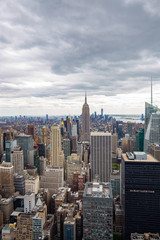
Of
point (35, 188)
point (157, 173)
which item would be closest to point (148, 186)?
point (157, 173)

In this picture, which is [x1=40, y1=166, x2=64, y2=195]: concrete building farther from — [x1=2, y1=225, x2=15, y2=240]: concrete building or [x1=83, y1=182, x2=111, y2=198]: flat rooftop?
[x1=83, y1=182, x2=111, y2=198]: flat rooftop

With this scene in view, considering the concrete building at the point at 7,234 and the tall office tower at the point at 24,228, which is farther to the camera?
the concrete building at the point at 7,234

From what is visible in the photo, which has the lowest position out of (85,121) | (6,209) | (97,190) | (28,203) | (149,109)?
(6,209)

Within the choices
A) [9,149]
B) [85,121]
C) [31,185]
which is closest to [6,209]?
[31,185]

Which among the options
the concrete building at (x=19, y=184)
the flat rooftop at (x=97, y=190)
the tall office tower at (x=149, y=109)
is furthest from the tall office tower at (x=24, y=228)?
the tall office tower at (x=149, y=109)

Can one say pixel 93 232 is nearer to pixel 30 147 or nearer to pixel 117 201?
pixel 117 201

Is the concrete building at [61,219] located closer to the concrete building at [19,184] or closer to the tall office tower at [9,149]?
the concrete building at [19,184]

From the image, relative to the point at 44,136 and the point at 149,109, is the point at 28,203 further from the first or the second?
the point at 44,136
